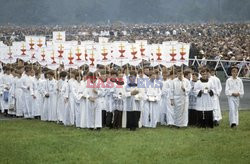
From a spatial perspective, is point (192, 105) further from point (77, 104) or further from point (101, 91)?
point (77, 104)

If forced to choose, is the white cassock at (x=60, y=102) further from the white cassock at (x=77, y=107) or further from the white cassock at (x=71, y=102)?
the white cassock at (x=77, y=107)

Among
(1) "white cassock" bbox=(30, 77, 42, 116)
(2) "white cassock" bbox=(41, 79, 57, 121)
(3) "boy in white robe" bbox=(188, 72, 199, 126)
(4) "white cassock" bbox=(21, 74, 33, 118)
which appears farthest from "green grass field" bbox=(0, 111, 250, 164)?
(4) "white cassock" bbox=(21, 74, 33, 118)

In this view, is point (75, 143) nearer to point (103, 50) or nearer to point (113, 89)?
point (113, 89)

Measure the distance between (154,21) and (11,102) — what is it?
113382mm

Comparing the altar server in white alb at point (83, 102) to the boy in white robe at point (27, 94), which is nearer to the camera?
the altar server in white alb at point (83, 102)

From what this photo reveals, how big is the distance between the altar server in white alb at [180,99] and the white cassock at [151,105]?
1.63ft

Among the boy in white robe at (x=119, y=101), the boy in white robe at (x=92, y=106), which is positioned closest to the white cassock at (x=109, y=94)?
the boy in white robe at (x=119, y=101)

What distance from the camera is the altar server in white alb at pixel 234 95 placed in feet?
69.9

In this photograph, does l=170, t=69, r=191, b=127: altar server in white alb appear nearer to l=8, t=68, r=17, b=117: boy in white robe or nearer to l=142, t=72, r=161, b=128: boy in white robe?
l=142, t=72, r=161, b=128: boy in white robe

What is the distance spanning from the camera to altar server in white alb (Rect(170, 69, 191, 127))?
21.9 meters

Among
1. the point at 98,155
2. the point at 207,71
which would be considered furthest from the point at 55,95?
the point at 98,155

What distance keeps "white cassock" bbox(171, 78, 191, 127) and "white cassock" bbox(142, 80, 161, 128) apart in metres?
0.51

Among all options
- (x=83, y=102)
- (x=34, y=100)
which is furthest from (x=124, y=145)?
(x=34, y=100)

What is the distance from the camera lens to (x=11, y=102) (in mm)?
25625
